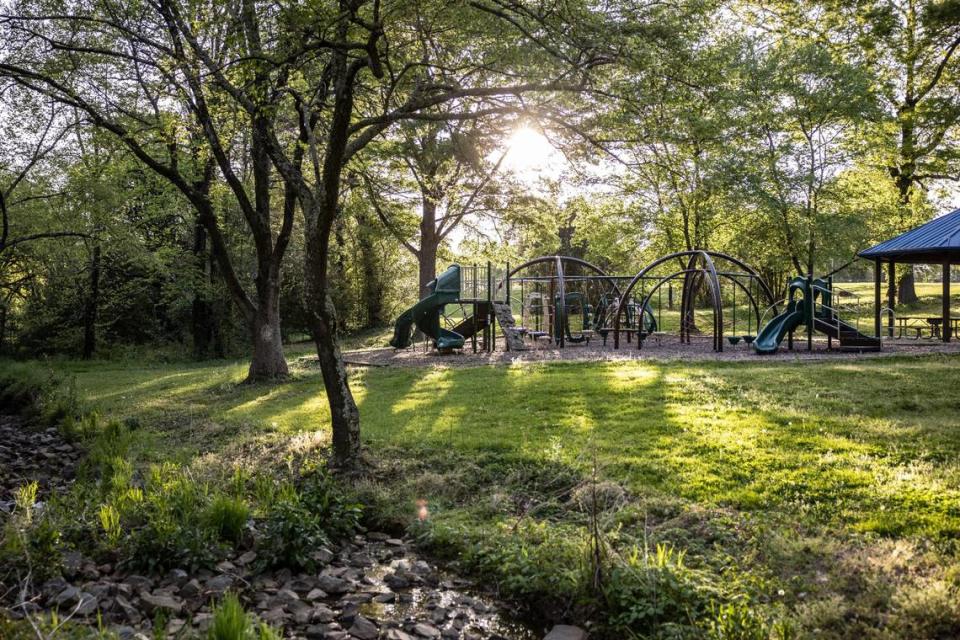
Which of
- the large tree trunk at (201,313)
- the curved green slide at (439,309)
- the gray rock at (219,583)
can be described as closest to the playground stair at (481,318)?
the curved green slide at (439,309)

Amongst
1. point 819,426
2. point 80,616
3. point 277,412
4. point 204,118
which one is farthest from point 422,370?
point 80,616

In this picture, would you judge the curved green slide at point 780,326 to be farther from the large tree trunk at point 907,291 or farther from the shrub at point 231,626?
the large tree trunk at point 907,291

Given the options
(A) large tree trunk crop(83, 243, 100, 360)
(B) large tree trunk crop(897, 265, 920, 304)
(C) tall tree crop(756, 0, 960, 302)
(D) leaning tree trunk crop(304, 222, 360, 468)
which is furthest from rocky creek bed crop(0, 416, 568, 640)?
(B) large tree trunk crop(897, 265, 920, 304)

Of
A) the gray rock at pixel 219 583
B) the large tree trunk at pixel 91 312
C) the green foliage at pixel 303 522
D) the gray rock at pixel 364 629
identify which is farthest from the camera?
the large tree trunk at pixel 91 312

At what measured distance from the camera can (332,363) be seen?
734 centimetres

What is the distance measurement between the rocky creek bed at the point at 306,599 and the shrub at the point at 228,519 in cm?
22

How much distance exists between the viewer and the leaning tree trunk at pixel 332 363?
7195 mm

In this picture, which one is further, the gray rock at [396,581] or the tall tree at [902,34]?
the tall tree at [902,34]

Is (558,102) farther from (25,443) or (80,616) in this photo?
(25,443)

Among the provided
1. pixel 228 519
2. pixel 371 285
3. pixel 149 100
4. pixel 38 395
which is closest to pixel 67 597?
pixel 228 519

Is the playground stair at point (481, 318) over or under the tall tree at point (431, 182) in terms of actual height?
under

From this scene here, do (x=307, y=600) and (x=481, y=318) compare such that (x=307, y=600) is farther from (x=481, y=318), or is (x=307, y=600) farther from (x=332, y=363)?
(x=481, y=318)

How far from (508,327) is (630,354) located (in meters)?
3.51

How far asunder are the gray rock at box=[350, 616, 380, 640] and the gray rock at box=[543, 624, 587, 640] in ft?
3.54
